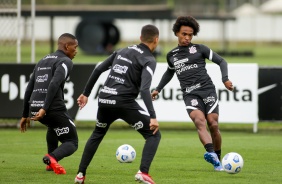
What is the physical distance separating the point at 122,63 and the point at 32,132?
834 centimetres

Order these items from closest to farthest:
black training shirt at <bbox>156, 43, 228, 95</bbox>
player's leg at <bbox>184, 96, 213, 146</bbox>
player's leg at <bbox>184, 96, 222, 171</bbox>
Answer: player's leg at <bbox>184, 96, 222, 171</bbox> → player's leg at <bbox>184, 96, 213, 146</bbox> → black training shirt at <bbox>156, 43, 228, 95</bbox>

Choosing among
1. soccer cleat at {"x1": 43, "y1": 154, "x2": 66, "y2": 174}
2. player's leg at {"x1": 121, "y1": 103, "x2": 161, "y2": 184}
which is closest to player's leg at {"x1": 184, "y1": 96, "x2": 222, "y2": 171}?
player's leg at {"x1": 121, "y1": 103, "x2": 161, "y2": 184}

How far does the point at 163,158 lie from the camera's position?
14461 mm

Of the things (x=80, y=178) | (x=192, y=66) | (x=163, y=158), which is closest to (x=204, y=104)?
(x=192, y=66)

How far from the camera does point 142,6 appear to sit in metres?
47.5

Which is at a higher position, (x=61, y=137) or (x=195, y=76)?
(x=195, y=76)

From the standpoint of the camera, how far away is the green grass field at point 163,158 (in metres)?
A: 12.0

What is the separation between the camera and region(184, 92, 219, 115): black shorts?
42.7ft

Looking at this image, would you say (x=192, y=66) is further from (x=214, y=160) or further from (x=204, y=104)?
(x=214, y=160)

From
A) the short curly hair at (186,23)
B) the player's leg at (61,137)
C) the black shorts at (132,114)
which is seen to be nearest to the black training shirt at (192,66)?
the short curly hair at (186,23)

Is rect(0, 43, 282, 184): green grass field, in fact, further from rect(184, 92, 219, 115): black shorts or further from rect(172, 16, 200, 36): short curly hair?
rect(172, 16, 200, 36): short curly hair

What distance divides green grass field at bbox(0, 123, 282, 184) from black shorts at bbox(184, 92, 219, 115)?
0.90 m

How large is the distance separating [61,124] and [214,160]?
7.49ft

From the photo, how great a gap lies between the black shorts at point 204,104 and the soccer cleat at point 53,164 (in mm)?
2162
